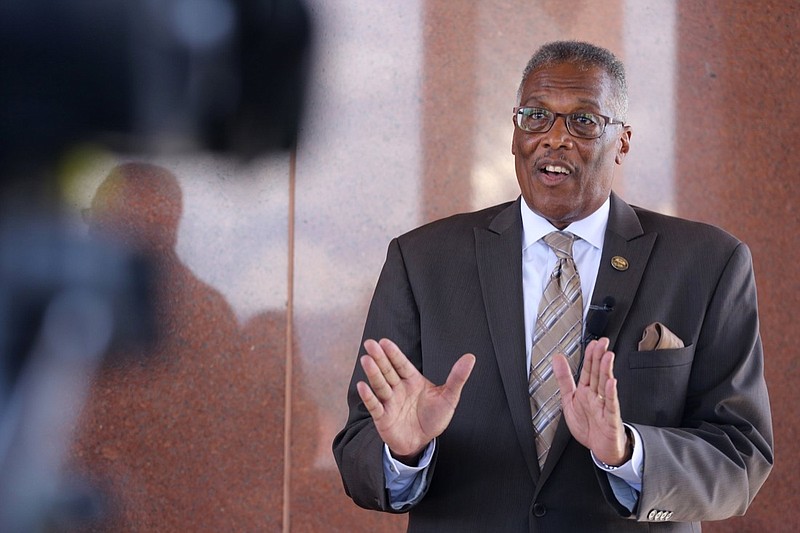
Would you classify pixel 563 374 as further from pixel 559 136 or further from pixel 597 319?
pixel 559 136

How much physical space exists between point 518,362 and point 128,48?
2296 millimetres

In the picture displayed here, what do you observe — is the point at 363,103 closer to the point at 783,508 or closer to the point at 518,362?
the point at 518,362

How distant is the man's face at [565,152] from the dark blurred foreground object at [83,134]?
4.87 feet

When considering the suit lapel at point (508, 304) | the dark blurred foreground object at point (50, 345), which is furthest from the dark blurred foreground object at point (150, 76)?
the suit lapel at point (508, 304)

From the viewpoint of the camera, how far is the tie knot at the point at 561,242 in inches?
114

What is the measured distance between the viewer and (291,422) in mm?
4152

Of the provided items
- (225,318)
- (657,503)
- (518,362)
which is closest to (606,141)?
(518,362)

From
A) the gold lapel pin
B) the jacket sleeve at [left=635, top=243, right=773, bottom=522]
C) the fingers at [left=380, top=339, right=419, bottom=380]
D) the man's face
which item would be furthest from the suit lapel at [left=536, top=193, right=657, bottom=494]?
the fingers at [left=380, top=339, right=419, bottom=380]

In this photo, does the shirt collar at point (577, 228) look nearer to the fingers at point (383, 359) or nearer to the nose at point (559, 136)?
the nose at point (559, 136)

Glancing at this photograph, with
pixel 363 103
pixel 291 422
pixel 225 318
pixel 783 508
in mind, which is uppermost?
pixel 363 103

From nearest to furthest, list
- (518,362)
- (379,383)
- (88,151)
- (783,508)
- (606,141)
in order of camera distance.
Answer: (379,383) → (518,362) → (606,141) → (88,151) → (783,508)

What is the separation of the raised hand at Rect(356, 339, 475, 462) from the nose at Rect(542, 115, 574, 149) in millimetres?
821

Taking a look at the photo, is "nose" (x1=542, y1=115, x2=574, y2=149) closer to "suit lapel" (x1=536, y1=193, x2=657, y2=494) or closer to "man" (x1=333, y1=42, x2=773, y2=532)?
"man" (x1=333, y1=42, x2=773, y2=532)

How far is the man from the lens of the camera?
97.5 inches
